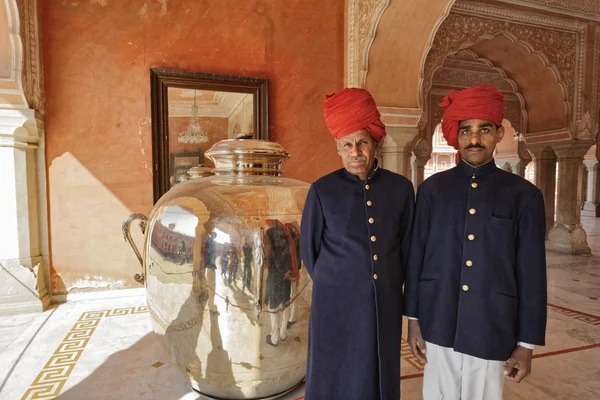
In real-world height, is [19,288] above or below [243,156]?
below

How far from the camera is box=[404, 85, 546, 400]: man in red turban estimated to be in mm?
1144

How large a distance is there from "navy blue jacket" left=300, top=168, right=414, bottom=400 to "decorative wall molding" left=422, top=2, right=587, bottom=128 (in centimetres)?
410

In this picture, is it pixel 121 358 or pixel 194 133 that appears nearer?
pixel 121 358

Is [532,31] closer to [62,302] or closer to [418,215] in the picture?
[418,215]

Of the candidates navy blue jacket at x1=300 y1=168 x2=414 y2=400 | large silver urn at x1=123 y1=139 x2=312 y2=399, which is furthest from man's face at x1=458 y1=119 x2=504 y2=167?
large silver urn at x1=123 y1=139 x2=312 y2=399

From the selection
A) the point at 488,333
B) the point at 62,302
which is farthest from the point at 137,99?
the point at 488,333

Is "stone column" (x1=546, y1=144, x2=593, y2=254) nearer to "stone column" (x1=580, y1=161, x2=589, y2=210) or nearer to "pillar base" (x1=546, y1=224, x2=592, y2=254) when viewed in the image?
"pillar base" (x1=546, y1=224, x2=592, y2=254)

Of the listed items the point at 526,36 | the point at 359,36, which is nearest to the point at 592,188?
the point at 526,36

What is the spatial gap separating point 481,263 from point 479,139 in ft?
1.27

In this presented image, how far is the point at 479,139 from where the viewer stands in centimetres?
118

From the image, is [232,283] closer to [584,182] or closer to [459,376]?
[459,376]

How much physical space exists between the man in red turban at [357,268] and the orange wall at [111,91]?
2.76 meters

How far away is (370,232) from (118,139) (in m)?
2.99

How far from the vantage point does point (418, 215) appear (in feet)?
4.16
